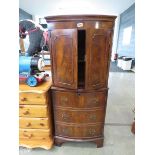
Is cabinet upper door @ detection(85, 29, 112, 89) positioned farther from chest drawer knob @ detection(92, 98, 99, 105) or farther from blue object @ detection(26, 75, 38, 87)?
blue object @ detection(26, 75, 38, 87)

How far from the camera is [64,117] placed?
1.86m

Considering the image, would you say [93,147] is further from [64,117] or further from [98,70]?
[98,70]

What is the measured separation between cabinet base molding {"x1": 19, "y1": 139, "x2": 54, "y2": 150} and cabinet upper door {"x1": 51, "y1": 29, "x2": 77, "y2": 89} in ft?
2.38

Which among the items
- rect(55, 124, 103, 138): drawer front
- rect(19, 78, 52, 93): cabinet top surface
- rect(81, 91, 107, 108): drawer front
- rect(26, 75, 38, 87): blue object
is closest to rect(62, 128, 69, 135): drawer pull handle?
rect(55, 124, 103, 138): drawer front

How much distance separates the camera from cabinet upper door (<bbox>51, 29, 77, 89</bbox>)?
1542mm

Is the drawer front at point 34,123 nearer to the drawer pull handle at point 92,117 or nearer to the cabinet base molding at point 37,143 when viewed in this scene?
the cabinet base molding at point 37,143

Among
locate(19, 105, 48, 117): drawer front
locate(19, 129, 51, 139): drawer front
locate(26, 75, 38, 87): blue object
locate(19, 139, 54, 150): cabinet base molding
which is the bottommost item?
locate(19, 139, 54, 150): cabinet base molding

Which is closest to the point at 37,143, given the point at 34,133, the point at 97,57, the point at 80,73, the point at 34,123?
the point at 34,133

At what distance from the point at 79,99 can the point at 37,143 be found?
0.75m

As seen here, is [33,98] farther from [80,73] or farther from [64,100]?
[80,73]

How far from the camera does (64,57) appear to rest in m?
1.61
